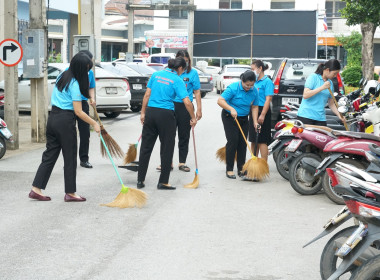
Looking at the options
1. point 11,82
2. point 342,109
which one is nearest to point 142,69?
point 11,82

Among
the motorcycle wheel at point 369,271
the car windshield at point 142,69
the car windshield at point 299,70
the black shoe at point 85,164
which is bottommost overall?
the black shoe at point 85,164

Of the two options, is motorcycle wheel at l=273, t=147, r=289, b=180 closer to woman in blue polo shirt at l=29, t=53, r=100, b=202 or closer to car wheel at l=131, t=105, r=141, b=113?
woman in blue polo shirt at l=29, t=53, r=100, b=202

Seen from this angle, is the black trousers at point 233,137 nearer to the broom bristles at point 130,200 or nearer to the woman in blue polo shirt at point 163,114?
the woman in blue polo shirt at point 163,114

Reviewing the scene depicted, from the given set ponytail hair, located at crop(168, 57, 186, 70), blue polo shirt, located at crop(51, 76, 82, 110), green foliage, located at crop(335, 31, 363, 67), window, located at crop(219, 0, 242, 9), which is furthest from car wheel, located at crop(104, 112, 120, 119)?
window, located at crop(219, 0, 242, 9)

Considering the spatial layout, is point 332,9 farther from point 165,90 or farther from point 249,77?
point 165,90

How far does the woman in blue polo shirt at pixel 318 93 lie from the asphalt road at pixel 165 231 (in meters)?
1.03

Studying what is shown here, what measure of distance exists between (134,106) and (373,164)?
64.0 ft

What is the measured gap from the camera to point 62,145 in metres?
9.16

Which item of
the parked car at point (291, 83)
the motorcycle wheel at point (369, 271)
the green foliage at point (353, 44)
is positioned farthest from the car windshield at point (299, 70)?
the green foliage at point (353, 44)

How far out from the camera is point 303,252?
6.99 m

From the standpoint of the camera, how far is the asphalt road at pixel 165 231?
635cm

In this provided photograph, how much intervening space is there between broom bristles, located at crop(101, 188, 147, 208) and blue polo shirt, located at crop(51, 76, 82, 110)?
1209 millimetres

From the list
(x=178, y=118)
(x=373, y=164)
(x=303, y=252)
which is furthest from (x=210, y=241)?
(x=178, y=118)

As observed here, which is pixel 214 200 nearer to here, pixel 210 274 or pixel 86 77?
pixel 86 77
